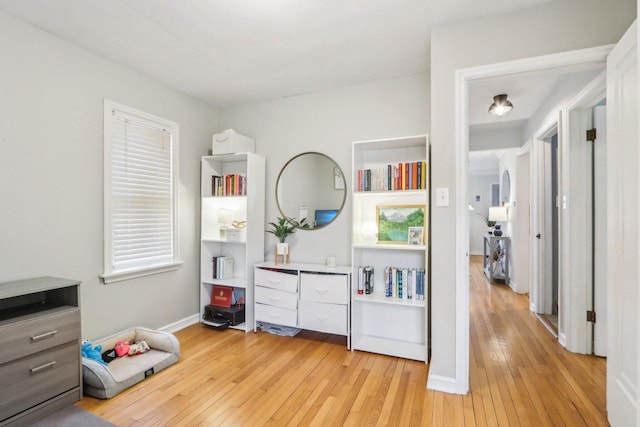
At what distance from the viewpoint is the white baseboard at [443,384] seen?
2041 millimetres

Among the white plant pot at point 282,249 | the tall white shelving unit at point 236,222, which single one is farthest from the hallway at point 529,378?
the tall white shelving unit at point 236,222

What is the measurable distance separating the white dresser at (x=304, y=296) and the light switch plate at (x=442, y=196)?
3.30ft

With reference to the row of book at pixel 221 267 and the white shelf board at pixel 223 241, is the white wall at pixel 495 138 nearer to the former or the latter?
the white shelf board at pixel 223 241

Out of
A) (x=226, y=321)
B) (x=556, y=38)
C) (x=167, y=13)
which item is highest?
(x=167, y=13)

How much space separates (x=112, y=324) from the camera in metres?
2.61

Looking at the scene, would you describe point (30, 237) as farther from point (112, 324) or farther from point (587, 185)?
point (587, 185)

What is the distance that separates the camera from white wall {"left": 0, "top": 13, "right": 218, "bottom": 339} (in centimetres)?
204

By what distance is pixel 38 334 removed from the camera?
1770mm

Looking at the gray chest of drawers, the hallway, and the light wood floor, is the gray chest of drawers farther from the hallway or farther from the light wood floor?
the hallway

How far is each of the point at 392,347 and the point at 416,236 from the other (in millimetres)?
954

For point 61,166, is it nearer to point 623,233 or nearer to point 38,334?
point 38,334

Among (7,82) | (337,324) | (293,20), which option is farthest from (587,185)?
(7,82)

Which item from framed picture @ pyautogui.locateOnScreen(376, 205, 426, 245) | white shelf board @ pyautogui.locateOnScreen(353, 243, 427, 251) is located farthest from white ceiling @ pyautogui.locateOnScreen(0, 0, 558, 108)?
white shelf board @ pyautogui.locateOnScreen(353, 243, 427, 251)

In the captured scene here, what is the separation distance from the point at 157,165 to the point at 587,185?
3.75 metres
